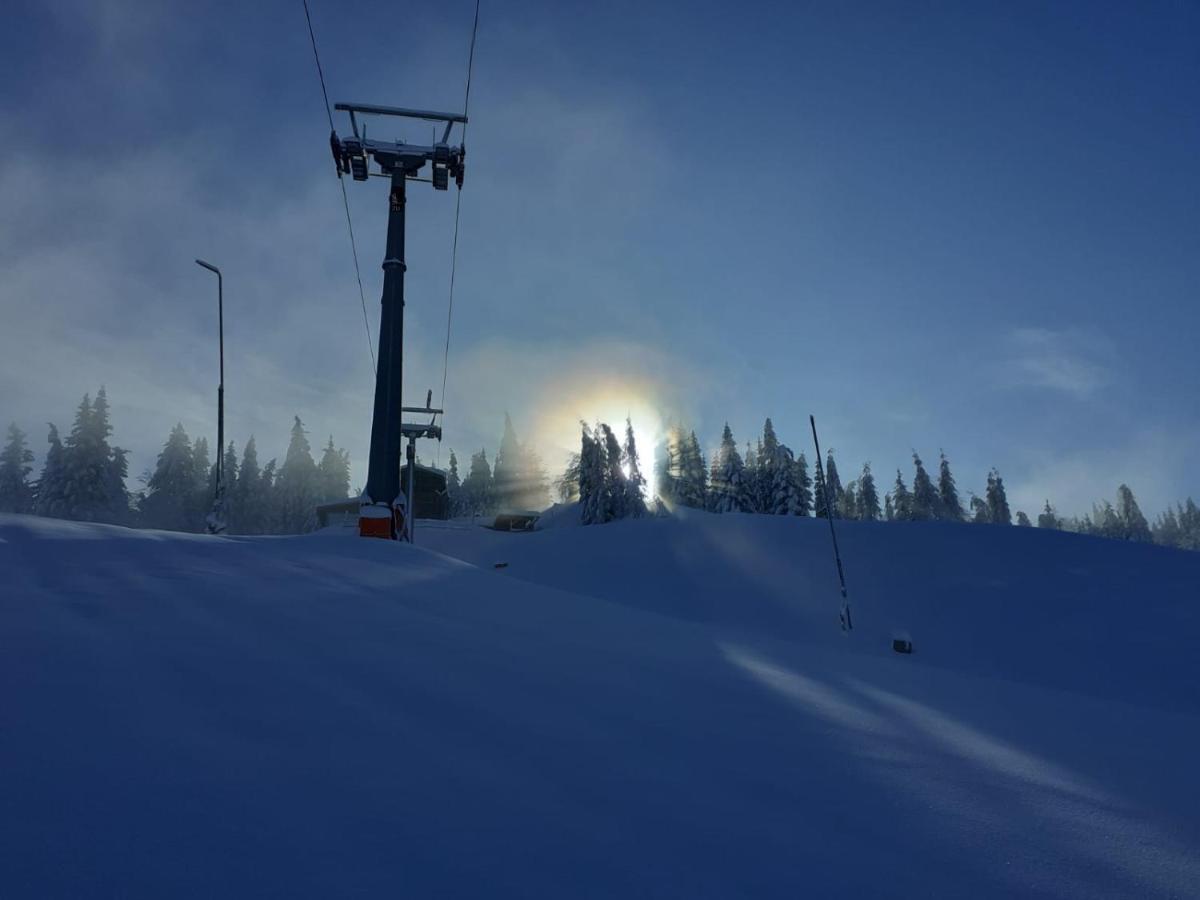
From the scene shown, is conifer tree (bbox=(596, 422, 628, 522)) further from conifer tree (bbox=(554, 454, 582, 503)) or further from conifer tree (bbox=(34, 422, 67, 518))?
conifer tree (bbox=(34, 422, 67, 518))

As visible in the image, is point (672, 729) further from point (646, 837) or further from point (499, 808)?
point (499, 808)

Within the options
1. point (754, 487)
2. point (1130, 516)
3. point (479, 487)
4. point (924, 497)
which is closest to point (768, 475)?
point (754, 487)

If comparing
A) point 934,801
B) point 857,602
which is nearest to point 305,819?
point 934,801

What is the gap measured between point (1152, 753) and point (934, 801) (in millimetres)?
2606

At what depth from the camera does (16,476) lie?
6006 centimetres

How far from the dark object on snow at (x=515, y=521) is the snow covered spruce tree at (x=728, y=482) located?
18.2 m

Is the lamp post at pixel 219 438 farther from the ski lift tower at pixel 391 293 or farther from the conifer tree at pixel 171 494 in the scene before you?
the conifer tree at pixel 171 494

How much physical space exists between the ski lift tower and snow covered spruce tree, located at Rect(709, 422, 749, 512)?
44.7m

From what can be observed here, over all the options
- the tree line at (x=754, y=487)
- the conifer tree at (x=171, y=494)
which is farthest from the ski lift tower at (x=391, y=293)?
the conifer tree at (x=171, y=494)

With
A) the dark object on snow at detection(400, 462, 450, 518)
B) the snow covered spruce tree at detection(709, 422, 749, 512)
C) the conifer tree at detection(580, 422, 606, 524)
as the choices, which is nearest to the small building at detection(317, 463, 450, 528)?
the dark object on snow at detection(400, 462, 450, 518)

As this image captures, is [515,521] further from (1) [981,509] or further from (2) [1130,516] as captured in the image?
(2) [1130,516]

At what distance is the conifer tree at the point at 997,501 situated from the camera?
86.5 m

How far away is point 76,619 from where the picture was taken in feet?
13.6

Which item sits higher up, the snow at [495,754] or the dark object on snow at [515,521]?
the dark object on snow at [515,521]
